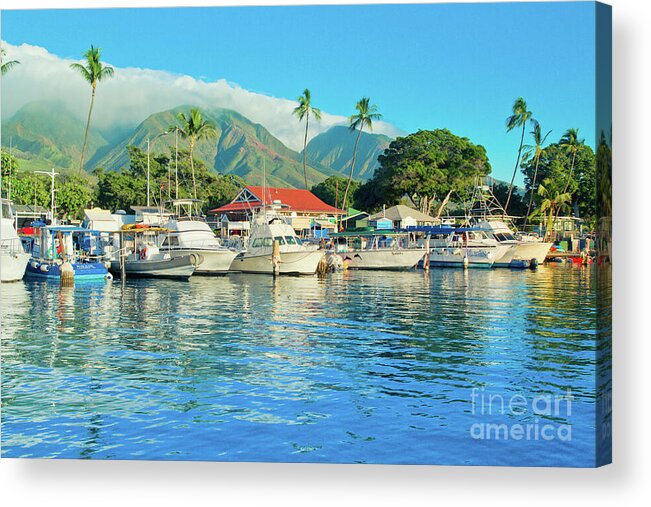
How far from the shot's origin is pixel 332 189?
224ft

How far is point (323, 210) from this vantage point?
59.6 m

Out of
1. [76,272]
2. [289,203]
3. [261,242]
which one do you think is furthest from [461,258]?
[76,272]

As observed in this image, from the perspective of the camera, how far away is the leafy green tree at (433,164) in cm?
5503

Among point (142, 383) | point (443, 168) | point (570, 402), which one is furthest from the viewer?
point (443, 168)

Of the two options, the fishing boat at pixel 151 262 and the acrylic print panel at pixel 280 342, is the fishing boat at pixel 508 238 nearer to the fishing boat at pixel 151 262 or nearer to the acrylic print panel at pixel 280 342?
the acrylic print panel at pixel 280 342

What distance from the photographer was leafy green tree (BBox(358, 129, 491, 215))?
5503cm

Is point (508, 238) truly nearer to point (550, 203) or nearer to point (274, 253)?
point (550, 203)

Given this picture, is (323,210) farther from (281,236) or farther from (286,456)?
(286,456)

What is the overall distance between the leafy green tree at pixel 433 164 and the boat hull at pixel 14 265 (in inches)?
1276

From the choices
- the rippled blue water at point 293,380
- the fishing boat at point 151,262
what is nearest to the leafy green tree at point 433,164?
the fishing boat at point 151,262

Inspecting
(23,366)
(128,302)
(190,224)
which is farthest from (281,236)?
(23,366)

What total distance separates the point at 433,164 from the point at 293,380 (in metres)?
45.3

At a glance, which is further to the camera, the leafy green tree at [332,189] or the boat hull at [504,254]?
the leafy green tree at [332,189]

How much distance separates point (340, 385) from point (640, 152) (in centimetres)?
508
